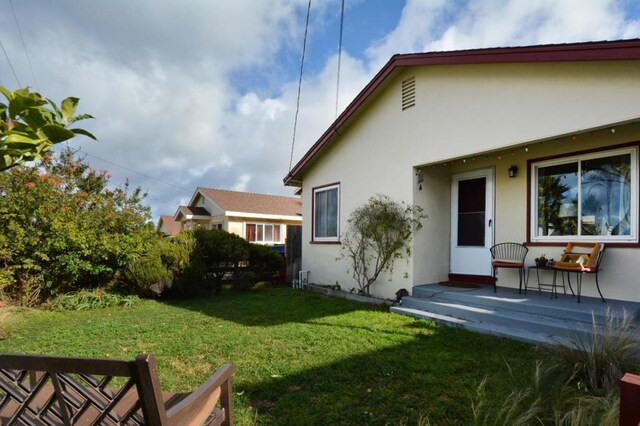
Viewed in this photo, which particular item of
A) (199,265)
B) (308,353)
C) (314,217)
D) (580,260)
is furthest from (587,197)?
(199,265)

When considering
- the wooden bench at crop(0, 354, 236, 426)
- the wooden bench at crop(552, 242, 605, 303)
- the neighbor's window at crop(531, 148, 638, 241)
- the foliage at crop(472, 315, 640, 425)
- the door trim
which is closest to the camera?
A: the wooden bench at crop(0, 354, 236, 426)

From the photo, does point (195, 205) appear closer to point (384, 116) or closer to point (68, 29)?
point (68, 29)

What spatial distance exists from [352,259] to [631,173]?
543 cm

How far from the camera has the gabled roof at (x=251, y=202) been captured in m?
22.3

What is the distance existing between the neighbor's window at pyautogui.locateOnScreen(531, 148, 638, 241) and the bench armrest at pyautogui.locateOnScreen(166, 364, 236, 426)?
630 cm

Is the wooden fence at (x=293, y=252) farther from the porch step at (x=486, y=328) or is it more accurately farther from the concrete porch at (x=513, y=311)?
the porch step at (x=486, y=328)

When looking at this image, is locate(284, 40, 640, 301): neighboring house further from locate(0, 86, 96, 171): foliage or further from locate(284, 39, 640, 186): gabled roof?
locate(0, 86, 96, 171): foliage

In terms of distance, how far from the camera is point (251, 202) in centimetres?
2395

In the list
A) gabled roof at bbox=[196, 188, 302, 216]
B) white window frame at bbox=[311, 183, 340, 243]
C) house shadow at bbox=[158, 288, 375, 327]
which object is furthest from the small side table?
gabled roof at bbox=[196, 188, 302, 216]

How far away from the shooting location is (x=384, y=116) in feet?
26.5

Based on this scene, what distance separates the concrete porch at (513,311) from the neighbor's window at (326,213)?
10.3ft

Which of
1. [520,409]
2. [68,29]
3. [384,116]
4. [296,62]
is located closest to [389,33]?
[296,62]

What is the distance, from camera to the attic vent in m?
7.38

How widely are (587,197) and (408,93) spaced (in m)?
3.83
